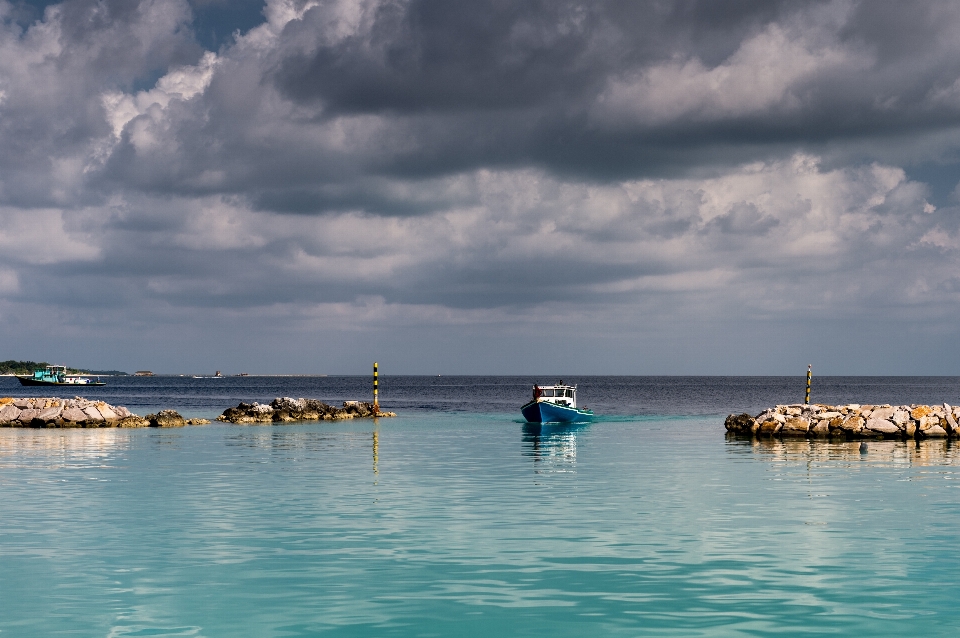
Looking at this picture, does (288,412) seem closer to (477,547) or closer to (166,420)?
(166,420)

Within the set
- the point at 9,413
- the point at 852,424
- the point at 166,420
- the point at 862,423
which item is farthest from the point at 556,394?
the point at 9,413

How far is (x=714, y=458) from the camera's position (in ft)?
143

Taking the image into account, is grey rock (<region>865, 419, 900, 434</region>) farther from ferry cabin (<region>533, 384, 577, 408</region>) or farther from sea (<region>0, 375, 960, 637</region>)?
ferry cabin (<region>533, 384, 577, 408</region>)

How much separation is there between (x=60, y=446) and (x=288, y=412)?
98.4 feet

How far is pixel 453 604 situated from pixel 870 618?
713 cm

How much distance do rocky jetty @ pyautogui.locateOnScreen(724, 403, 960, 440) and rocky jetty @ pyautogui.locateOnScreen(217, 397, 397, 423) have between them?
37.4 meters

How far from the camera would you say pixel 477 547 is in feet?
68.8

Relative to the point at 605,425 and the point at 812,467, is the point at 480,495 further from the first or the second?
the point at 605,425

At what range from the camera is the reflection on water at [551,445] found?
4034 cm

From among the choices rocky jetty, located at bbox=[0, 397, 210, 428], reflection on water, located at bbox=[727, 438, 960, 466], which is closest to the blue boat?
reflection on water, located at bbox=[727, 438, 960, 466]

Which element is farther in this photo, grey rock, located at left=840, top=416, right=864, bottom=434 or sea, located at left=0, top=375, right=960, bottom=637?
grey rock, located at left=840, top=416, right=864, bottom=434

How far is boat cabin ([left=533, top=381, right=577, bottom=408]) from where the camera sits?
2995 inches

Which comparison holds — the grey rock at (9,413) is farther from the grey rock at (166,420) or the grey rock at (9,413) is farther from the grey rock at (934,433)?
the grey rock at (934,433)

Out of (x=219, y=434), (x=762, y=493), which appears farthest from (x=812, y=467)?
(x=219, y=434)
